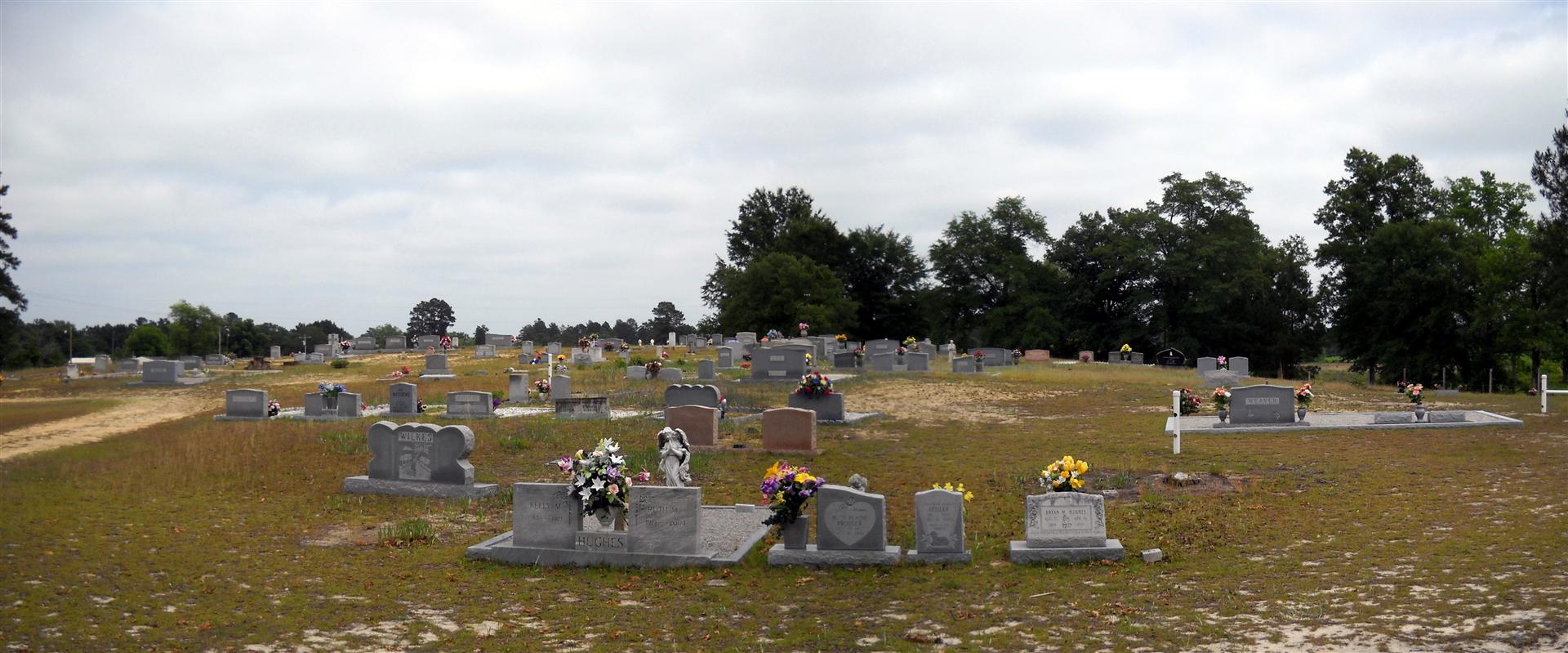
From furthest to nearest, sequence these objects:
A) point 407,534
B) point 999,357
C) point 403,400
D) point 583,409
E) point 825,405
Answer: point 999,357
point 403,400
point 583,409
point 825,405
point 407,534

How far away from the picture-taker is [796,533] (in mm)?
11445

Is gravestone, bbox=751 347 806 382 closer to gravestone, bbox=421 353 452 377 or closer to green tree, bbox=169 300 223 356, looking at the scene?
gravestone, bbox=421 353 452 377

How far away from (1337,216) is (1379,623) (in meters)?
53.0

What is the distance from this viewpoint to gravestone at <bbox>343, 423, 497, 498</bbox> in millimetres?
16172

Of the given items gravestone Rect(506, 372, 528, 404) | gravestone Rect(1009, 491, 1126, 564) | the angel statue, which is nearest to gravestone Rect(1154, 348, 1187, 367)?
gravestone Rect(506, 372, 528, 404)

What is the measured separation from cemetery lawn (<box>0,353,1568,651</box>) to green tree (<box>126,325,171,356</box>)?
60.3 metres

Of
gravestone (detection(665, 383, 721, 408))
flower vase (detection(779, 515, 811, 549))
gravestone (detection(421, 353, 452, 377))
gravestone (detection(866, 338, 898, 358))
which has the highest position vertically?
gravestone (detection(866, 338, 898, 358))

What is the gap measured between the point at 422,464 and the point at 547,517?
540 cm

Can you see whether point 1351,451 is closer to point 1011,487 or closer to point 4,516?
point 1011,487

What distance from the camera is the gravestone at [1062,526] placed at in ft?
36.8

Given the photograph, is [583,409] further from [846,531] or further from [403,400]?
[846,531]

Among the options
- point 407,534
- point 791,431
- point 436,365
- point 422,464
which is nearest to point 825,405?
point 791,431

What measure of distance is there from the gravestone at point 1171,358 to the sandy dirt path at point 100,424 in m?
42.2

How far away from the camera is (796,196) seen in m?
86.0
